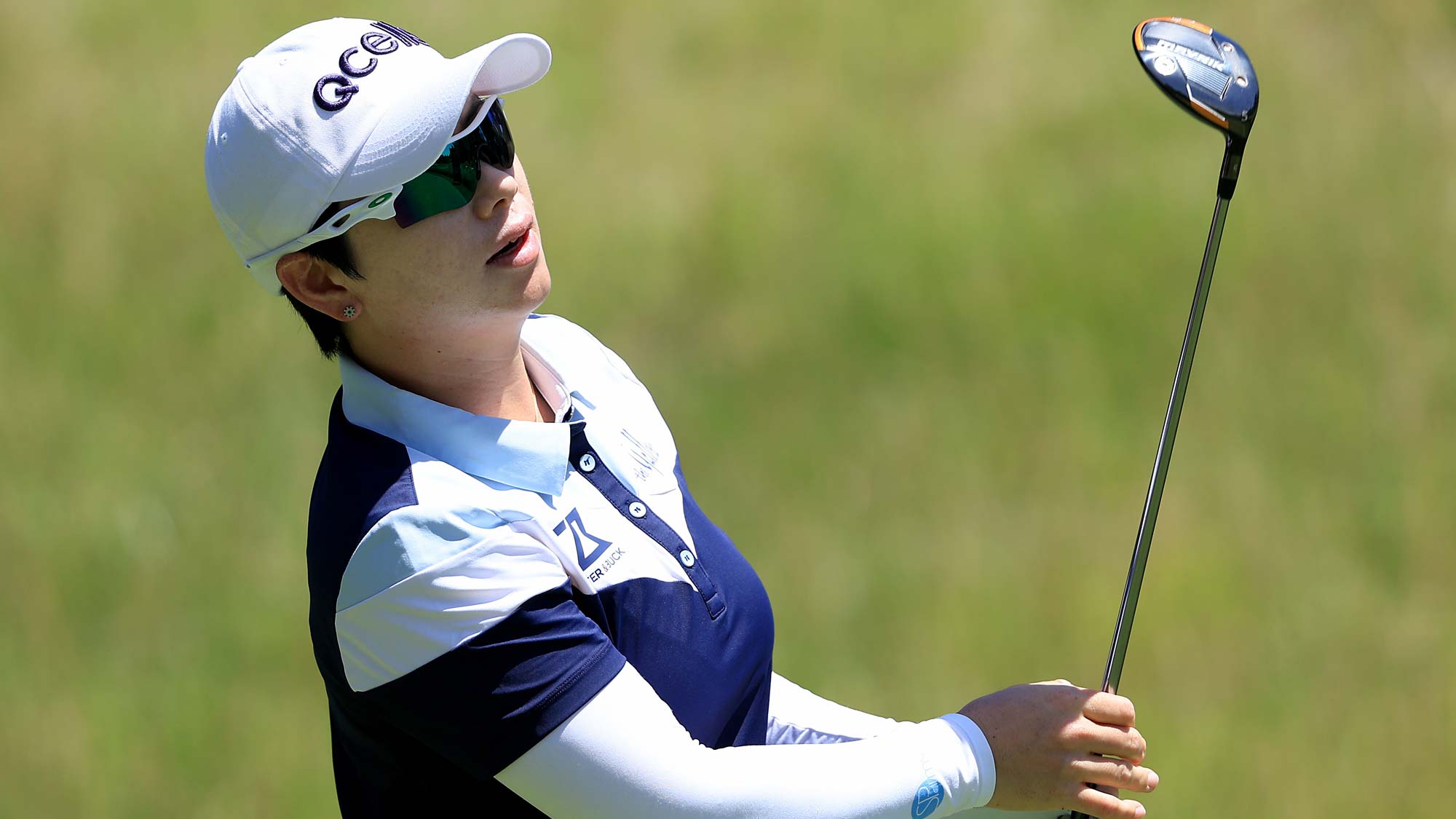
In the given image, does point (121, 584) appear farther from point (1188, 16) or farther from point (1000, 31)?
point (1188, 16)

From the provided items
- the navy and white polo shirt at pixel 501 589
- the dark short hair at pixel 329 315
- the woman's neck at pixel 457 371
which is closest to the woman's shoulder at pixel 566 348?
the navy and white polo shirt at pixel 501 589

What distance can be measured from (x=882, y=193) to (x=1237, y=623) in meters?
2.08

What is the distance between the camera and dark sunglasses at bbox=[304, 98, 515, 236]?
1.68 metres

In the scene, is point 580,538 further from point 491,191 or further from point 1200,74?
point 1200,74

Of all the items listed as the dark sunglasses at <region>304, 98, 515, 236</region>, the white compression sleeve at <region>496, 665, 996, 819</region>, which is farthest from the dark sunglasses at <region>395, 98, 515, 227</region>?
the white compression sleeve at <region>496, 665, 996, 819</region>

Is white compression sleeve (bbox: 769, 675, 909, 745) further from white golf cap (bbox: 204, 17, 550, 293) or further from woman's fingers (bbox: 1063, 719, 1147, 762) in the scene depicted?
white golf cap (bbox: 204, 17, 550, 293)

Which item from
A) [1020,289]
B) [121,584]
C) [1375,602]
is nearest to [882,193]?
[1020,289]

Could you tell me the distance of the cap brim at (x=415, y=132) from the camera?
165 centimetres

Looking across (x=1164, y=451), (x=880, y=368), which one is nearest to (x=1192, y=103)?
(x=1164, y=451)

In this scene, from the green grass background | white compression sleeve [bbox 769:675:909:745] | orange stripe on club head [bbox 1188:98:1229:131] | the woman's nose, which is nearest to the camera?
the woman's nose

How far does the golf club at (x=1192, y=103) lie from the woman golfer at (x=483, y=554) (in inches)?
13.3

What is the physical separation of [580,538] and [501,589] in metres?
→ 0.18

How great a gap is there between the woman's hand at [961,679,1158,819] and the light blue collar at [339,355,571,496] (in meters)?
0.55

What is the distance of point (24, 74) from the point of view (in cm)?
607
